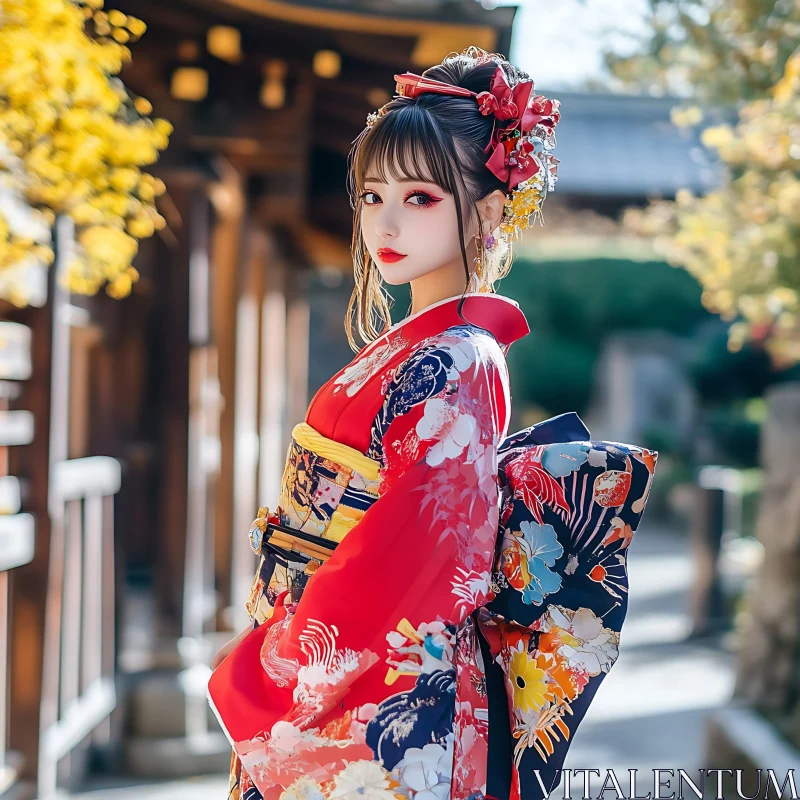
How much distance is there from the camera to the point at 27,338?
10.8 feet

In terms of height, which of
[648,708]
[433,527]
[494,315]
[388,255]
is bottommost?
[648,708]

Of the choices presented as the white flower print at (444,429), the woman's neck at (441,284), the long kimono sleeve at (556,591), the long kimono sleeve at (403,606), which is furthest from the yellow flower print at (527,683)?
the woman's neck at (441,284)

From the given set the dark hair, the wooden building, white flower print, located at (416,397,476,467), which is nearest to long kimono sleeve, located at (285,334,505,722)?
white flower print, located at (416,397,476,467)

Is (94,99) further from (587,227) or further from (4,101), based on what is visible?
(587,227)

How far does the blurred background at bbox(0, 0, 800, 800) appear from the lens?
111 inches

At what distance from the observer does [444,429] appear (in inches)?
61.0

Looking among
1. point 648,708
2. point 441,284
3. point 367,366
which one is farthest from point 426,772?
point 648,708

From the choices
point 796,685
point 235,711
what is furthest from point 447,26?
point 796,685

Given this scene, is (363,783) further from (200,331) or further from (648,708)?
(648,708)

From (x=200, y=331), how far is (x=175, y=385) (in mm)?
281

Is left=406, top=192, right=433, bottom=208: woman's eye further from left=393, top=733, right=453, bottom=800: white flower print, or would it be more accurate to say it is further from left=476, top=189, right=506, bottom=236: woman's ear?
left=393, top=733, right=453, bottom=800: white flower print

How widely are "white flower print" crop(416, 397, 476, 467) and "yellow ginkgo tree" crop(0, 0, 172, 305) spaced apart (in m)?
1.24

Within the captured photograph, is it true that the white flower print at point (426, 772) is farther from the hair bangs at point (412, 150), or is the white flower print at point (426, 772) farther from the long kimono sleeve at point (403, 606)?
the hair bangs at point (412, 150)

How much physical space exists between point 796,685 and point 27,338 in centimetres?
368
